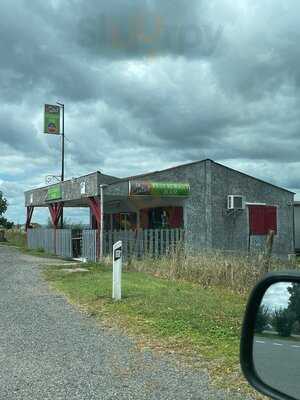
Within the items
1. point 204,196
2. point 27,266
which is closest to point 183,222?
point 204,196

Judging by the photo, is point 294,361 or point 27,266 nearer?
point 294,361

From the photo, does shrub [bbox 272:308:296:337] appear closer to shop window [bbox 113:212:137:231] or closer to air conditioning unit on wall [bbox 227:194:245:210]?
air conditioning unit on wall [bbox 227:194:245:210]

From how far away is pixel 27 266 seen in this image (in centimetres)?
2245

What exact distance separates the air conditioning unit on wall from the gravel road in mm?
17603

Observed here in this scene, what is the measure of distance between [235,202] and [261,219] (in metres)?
2.36

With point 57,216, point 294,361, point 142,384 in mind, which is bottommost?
point 142,384

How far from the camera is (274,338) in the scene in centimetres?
265

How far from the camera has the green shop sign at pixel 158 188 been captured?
24922 mm

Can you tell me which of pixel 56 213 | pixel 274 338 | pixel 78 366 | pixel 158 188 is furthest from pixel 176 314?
pixel 56 213

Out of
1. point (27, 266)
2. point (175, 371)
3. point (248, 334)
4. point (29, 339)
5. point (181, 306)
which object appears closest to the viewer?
point (248, 334)

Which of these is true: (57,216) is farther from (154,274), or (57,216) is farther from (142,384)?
(142,384)

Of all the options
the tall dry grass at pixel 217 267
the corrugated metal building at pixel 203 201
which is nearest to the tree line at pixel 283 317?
the tall dry grass at pixel 217 267

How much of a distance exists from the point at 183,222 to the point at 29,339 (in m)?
19.5

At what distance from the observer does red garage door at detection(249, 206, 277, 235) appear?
A: 2911cm
